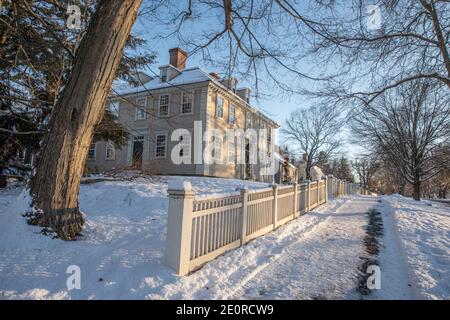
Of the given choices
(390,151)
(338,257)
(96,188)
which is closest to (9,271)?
(338,257)

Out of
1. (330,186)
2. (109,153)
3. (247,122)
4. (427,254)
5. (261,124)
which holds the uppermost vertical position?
(261,124)

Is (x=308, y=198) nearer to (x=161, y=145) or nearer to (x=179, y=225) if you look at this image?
(x=179, y=225)

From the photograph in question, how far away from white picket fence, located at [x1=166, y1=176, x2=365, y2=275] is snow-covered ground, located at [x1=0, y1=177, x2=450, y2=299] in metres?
0.19

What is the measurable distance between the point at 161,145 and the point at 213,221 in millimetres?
16513

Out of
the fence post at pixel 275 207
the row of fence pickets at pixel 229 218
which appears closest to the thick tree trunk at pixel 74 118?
the row of fence pickets at pixel 229 218

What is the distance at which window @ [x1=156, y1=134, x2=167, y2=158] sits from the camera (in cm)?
2033

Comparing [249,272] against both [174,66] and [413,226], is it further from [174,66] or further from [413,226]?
[174,66]

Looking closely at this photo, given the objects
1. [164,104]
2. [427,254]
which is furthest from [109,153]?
[427,254]

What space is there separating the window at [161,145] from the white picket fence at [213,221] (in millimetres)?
13412

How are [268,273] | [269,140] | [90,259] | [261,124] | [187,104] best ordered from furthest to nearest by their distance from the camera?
[269,140]
[261,124]
[187,104]
[268,273]
[90,259]

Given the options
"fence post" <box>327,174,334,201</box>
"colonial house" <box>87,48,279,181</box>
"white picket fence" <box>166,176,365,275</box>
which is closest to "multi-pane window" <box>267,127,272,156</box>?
"colonial house" <box>87,48,279,181</box>

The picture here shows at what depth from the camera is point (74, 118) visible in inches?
188

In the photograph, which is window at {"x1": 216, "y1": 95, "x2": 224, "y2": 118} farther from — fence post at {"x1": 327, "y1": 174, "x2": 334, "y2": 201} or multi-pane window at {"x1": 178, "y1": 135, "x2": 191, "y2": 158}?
fence post at {"x1": 327, "y1": 174, "x2": 334, "y2": 201}
